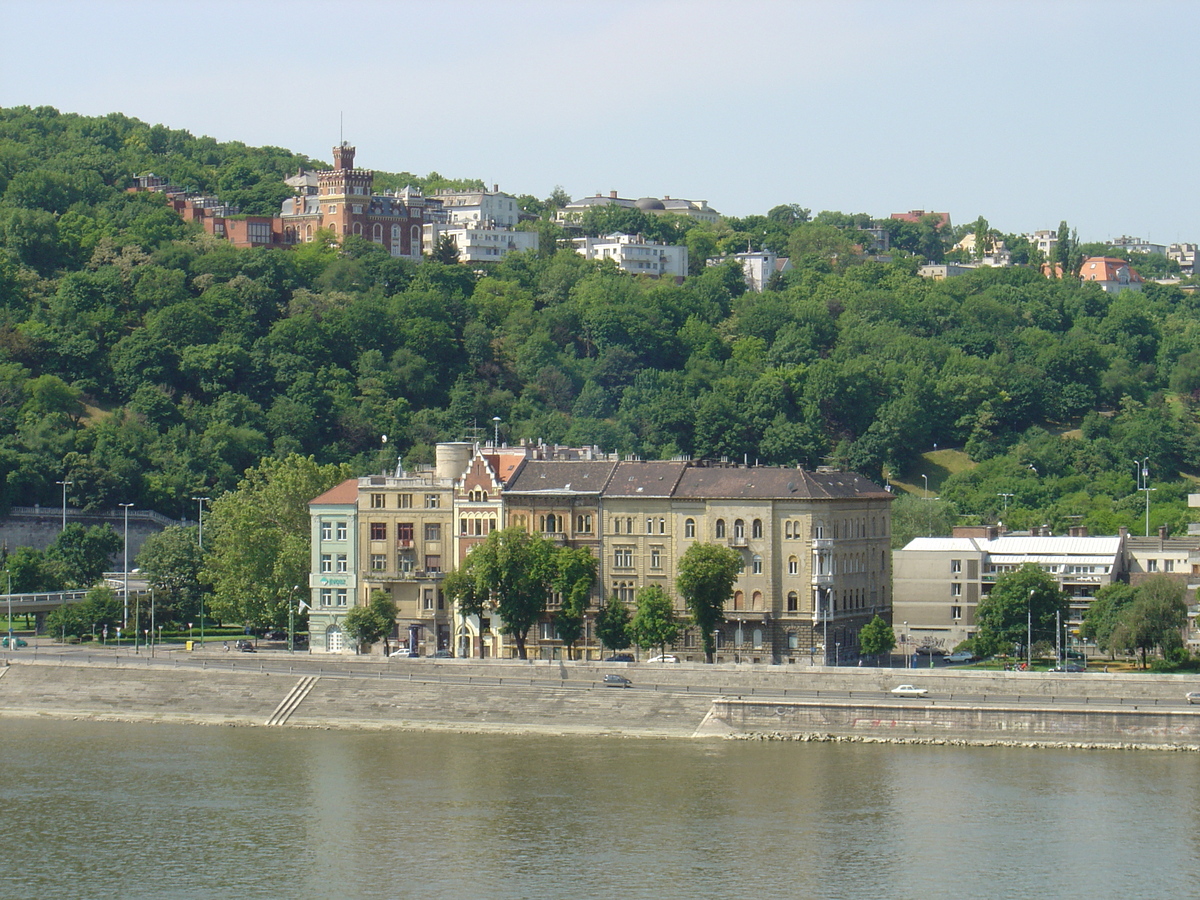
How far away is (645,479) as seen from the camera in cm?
8950

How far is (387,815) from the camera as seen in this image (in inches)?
2459

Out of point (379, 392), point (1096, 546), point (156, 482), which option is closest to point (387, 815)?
point (1096, 546)

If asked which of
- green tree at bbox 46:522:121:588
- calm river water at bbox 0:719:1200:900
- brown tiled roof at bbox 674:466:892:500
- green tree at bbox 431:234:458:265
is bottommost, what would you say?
calm river water at bbox 0:719:1200:900

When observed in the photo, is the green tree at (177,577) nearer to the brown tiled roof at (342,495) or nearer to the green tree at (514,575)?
the brown tiled roof at (342,495)

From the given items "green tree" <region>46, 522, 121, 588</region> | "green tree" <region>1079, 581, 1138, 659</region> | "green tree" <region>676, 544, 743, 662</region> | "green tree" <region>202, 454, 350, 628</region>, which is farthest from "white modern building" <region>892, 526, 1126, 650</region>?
"green tree" <region>46, 522, 121, 588</region>

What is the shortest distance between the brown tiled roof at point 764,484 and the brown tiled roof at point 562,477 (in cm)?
379

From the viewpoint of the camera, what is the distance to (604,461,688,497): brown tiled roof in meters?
88.7

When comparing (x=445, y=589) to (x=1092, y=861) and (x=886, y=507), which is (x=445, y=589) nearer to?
(x=886, y=507)

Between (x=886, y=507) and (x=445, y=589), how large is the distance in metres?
19.6

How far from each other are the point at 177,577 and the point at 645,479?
25617mm

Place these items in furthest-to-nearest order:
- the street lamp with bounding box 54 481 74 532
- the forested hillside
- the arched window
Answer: the forested hillside < the street lamp with bounding box 54 481 74 532 < the arched window

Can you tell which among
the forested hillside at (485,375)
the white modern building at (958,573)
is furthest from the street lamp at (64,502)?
the white modern building at (958,573)

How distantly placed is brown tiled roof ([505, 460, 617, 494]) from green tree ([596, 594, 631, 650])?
543 centimetres

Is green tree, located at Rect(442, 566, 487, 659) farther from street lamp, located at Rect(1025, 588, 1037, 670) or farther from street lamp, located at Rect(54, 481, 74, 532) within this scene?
street lamp, located at Rect(54, 481, 74, 532)
